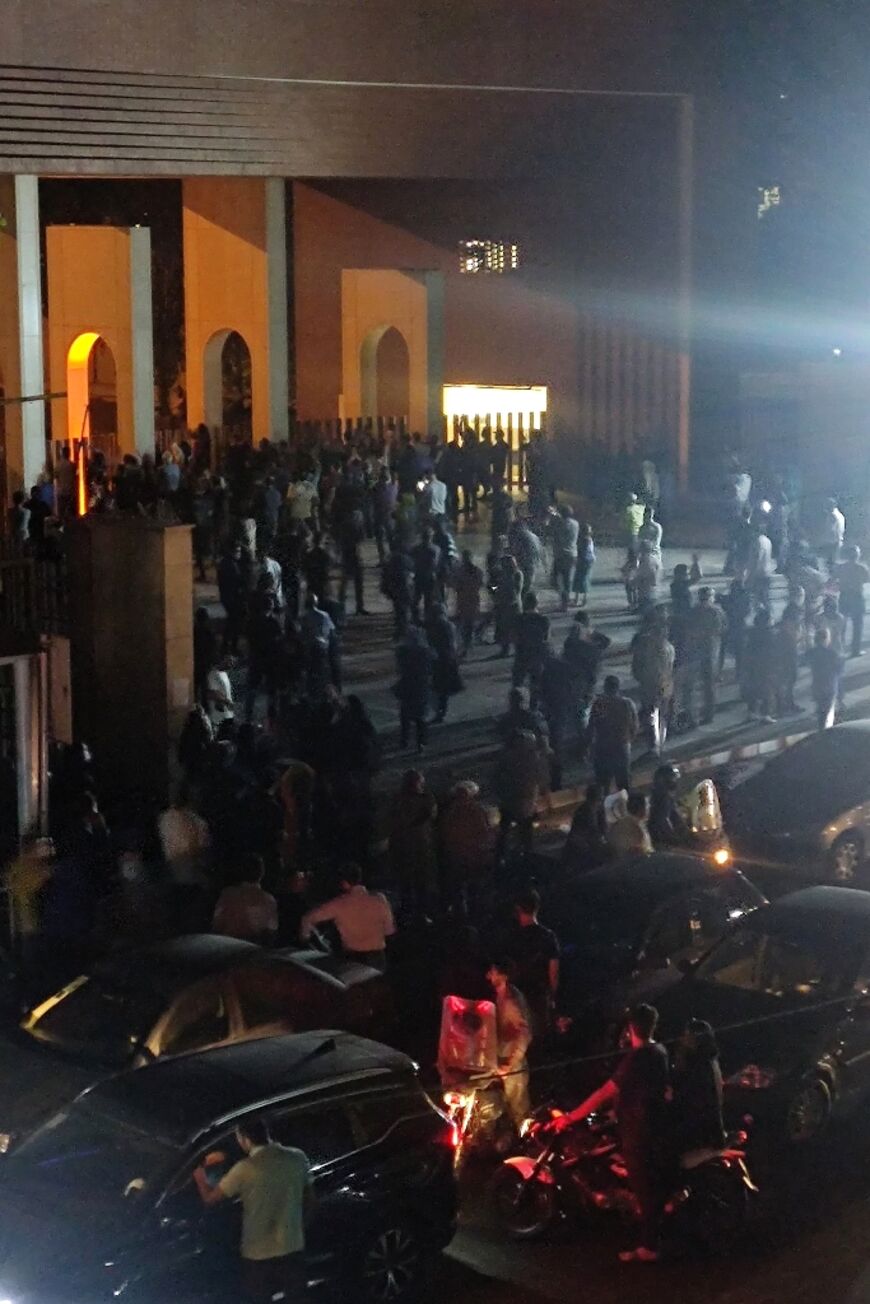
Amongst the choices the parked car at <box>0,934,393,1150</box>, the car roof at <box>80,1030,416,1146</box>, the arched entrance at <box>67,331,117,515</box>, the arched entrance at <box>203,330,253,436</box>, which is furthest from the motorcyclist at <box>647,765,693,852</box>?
the arched entrance at <box>203,330,253,436</box>

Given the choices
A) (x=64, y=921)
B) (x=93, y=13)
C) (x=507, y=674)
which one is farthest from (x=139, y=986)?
(x=93, y=13)

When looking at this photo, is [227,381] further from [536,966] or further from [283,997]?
[283,997]

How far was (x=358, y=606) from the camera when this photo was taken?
2286cm

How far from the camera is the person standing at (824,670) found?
18875 millimetres

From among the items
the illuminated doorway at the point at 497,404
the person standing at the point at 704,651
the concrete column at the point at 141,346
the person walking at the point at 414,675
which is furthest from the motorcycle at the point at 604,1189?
the concrete column at the point at 141,346

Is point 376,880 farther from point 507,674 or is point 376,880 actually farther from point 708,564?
point 708,564

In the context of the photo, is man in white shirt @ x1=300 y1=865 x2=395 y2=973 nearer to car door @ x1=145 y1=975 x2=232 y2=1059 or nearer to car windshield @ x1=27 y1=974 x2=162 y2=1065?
car door @ x1=145 y1=975 x2=232 y2=1059

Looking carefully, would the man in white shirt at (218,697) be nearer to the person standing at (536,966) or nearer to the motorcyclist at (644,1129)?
the person standing at (536,966)

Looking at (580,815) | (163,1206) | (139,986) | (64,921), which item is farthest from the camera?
(580,815)

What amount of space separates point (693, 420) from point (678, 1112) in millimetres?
25682

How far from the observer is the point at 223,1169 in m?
8.18

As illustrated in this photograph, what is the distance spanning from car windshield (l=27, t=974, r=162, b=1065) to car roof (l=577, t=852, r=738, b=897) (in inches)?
135

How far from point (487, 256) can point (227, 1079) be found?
2977 cm

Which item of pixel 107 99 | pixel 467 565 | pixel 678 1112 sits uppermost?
pixel 107 99
